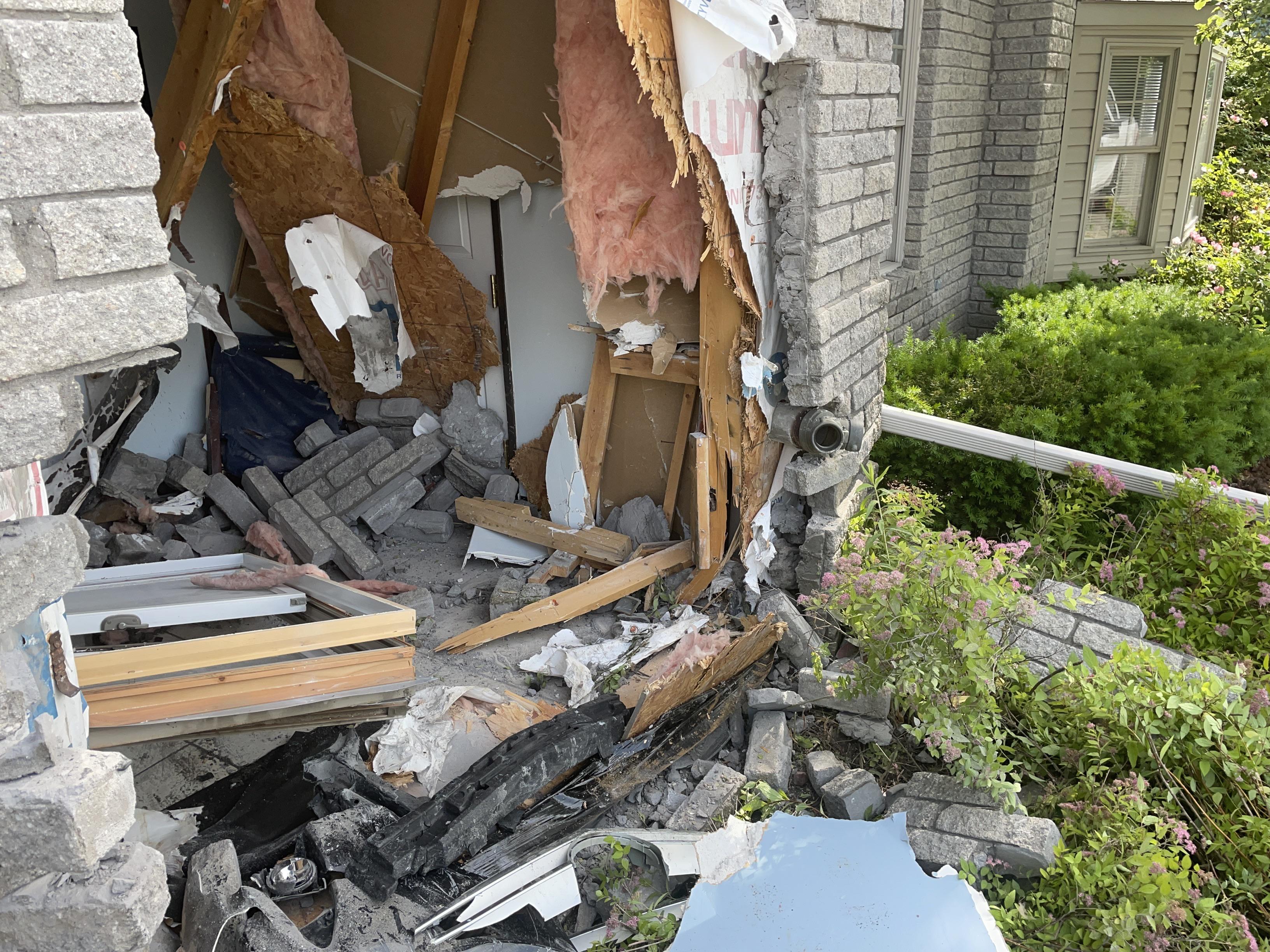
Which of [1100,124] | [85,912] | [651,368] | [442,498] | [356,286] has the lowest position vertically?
[442,498]

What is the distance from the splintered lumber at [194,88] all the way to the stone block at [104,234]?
2914mm

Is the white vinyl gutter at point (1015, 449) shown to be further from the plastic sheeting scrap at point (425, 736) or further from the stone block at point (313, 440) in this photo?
the stone block at point (313, 440)

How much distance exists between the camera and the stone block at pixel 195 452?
5.53 metres

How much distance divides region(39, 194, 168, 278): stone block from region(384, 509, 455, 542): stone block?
3.79 m

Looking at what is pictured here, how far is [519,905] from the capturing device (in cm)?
257

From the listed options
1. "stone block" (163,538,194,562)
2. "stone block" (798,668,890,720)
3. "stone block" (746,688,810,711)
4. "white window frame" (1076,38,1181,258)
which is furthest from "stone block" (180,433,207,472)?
"white window frame" (1076,38,1181,258)

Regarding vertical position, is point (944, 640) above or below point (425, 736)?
above

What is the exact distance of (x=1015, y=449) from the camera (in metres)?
4.61

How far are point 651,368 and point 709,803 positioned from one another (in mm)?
2254

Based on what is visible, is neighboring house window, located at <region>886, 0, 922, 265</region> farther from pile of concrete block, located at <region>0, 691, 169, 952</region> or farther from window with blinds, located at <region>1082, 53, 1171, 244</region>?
pile of concrete block, located at <region>0, 691, 169, 952</region>

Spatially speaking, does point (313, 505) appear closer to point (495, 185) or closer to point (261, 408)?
point (261, 408)

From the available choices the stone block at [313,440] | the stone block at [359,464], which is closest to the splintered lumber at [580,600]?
the stone block at [359,464]

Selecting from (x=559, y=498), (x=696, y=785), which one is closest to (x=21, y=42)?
(x=696, y=785)

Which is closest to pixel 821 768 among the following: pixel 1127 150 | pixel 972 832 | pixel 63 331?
pixel 972 832
